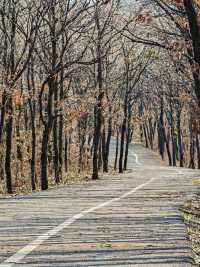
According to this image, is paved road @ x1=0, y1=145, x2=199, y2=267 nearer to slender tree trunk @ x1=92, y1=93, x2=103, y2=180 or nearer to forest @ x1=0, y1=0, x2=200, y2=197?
forest @ x1=0, y1=0, x2=200, y2=197

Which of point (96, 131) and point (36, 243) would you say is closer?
point (36, 243)

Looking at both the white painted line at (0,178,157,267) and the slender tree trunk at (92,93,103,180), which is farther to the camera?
the slender tree trunk at (92,93,103,180)

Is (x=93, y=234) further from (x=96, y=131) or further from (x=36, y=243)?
(x=96, y=131)

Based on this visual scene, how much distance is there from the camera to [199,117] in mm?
23984

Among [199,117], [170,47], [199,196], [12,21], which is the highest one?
[12,21]

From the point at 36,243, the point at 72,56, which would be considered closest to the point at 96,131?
the point at 72,56

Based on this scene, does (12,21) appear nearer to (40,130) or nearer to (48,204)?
(48,204)

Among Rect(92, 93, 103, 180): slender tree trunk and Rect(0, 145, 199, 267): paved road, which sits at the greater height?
Rect(92, 93, 103, 180): slender tree trunk

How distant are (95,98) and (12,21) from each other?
10820 millimetres

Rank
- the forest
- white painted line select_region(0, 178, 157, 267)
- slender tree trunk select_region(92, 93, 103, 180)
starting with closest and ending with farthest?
white painted line select_region(0, 178, 157, 267) → the forest → slender tree trunk select_region(92, 93, 103, 180)

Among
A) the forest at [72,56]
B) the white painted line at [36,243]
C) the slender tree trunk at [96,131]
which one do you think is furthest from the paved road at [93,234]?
the slender tree trunk at [96,131]

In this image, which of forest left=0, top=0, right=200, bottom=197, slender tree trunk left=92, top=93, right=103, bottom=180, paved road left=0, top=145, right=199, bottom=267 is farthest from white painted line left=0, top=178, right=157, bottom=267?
slender tree trunk left=92, top=93, right=103, bottom=180

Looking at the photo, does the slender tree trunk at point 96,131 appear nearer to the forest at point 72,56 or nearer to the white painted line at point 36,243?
the forest at point 72,56

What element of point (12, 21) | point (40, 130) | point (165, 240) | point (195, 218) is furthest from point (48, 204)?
point (40, 130)
